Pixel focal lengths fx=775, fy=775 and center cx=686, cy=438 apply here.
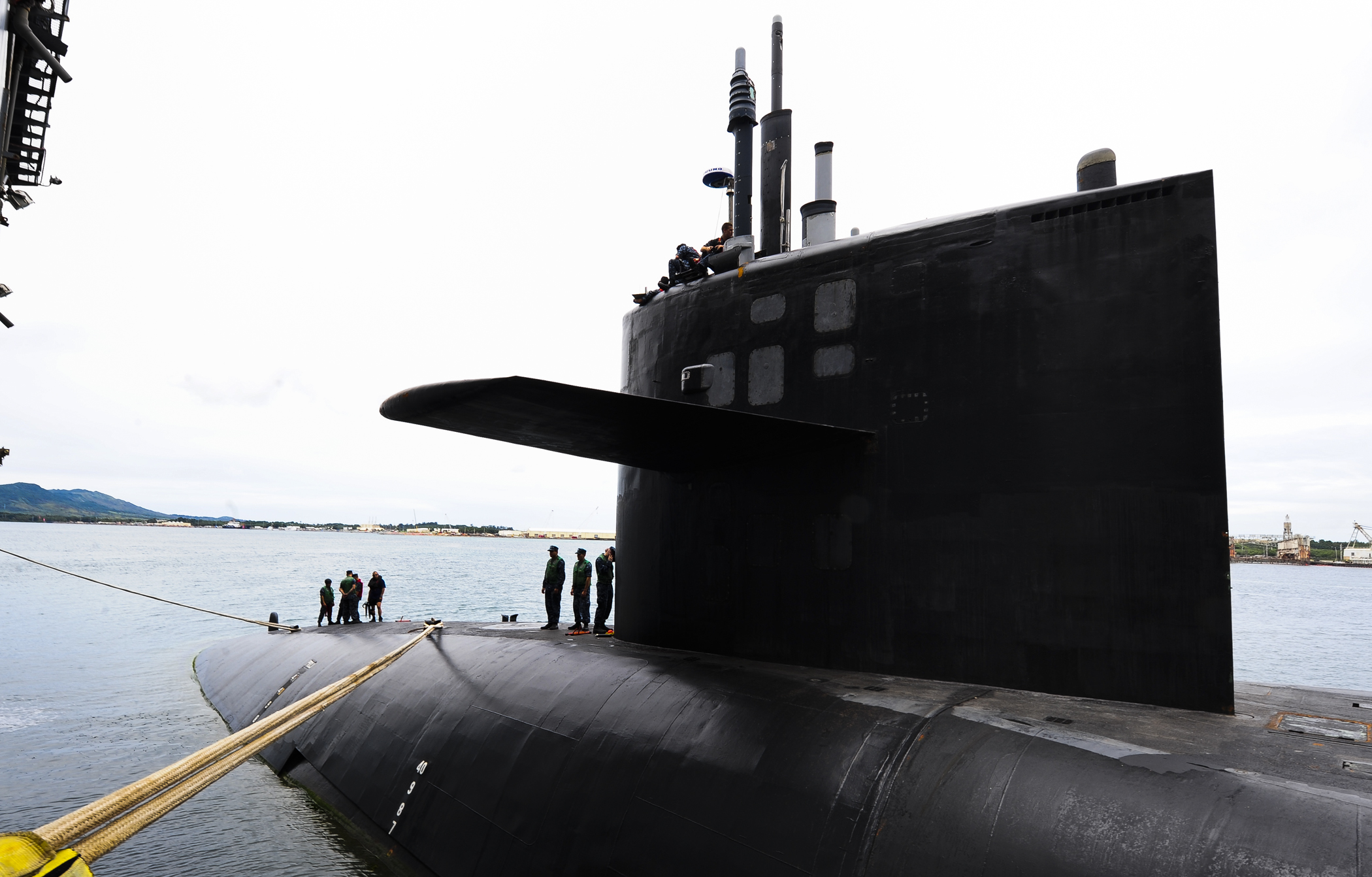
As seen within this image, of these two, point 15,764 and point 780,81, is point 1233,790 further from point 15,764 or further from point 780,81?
point 15,764

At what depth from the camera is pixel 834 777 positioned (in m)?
4.12

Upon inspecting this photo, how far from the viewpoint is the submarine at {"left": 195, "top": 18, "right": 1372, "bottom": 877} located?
358 centimetres

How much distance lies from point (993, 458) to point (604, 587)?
23.2ft

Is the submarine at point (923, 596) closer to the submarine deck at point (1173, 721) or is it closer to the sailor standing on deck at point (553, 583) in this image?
the submarine deck at point (1173, 721)

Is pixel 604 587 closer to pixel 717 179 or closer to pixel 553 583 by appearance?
pixel 553 583

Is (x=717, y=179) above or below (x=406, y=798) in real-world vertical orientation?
above

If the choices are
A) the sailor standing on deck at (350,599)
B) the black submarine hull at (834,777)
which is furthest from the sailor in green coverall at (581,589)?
the sailor standing on deck at (350,599)

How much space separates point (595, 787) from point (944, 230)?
4325 millimetres

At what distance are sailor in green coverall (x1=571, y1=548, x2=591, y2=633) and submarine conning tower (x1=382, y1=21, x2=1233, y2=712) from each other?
4.19 meters

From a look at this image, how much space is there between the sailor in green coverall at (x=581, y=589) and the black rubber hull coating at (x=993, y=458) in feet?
14.0

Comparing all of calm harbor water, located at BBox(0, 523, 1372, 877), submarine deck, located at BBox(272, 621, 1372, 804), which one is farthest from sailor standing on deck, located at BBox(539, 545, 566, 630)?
submarine deck, located at BBox(272, 621, 1372, 804)

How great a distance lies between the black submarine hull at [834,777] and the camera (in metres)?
3.18

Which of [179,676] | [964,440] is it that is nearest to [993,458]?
[964,440]

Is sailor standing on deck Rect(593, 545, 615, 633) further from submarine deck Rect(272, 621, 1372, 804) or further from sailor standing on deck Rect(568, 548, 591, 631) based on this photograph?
submarine deck Rect(272, 621, 1372, 804)
